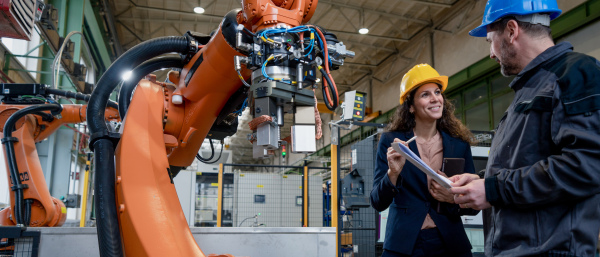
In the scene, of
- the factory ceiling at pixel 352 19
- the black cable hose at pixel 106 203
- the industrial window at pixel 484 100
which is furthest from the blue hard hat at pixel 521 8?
the factory ceiling at pixel 352 19

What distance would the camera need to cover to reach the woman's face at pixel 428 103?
220cm

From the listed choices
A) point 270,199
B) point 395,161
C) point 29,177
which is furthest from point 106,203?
point 270,199

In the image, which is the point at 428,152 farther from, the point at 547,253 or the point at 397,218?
the point at 547,253

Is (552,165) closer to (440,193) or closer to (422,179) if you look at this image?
(440,193)

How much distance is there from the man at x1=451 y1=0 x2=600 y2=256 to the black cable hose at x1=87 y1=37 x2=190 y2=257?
1216 millimetres

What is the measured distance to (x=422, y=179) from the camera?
205cm

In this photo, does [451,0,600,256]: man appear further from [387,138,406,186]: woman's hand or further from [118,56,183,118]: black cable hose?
[118,56,183,118]: black cable hose

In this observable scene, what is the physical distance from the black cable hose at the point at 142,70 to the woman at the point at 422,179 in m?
1.11

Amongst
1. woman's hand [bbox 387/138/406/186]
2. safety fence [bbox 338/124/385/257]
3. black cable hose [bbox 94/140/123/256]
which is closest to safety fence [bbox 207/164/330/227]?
safety fence [bbox 338/124/385/257]

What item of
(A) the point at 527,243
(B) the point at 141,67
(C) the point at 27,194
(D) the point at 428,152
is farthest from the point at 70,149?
(A) the point at 527,243

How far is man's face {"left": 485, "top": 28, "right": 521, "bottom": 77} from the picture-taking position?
141 cm

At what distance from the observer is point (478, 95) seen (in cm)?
1127

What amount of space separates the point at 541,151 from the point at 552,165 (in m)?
0.09

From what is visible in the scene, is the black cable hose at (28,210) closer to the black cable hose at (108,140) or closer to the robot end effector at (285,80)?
the black cable hose at (108,140)
